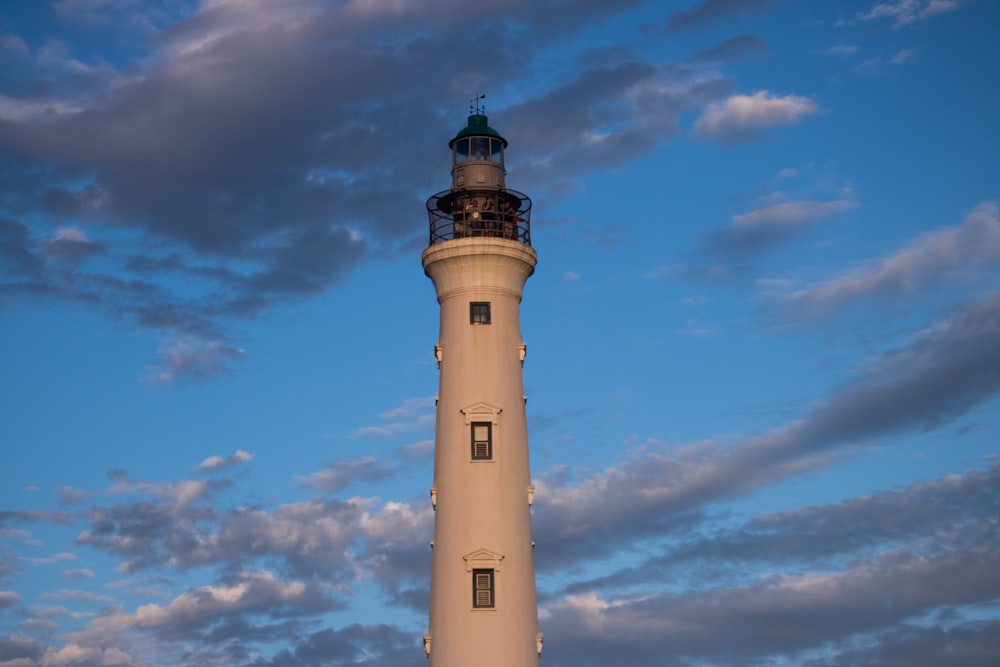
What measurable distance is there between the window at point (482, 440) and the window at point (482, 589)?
4615 mm

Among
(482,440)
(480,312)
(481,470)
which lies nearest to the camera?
(481,470)

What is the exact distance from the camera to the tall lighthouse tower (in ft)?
198

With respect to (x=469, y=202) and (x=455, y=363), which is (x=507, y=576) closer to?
(x=455, y=363)

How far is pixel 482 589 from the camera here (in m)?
60.6

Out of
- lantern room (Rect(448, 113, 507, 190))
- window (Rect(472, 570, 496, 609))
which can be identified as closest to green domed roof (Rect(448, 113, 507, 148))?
lantern room (Rect(448, 113, 507, 190))

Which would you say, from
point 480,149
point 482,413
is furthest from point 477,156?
point 482,413

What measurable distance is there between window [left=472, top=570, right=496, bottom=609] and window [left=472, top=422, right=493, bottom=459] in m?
4.62

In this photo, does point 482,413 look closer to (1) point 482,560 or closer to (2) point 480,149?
(1) point 482,560

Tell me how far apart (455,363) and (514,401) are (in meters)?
2.81

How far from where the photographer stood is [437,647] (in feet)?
198

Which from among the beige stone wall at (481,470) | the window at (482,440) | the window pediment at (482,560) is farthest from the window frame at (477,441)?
the window pediment at (482,560)

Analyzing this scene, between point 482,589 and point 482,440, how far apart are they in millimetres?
5901

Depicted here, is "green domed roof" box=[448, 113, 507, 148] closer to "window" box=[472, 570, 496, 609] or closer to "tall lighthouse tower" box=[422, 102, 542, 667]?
"tall lighthouse tower" box=[422, 102, 542, 667]

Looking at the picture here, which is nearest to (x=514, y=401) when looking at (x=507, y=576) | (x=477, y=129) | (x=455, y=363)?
(x=455, y=363)
